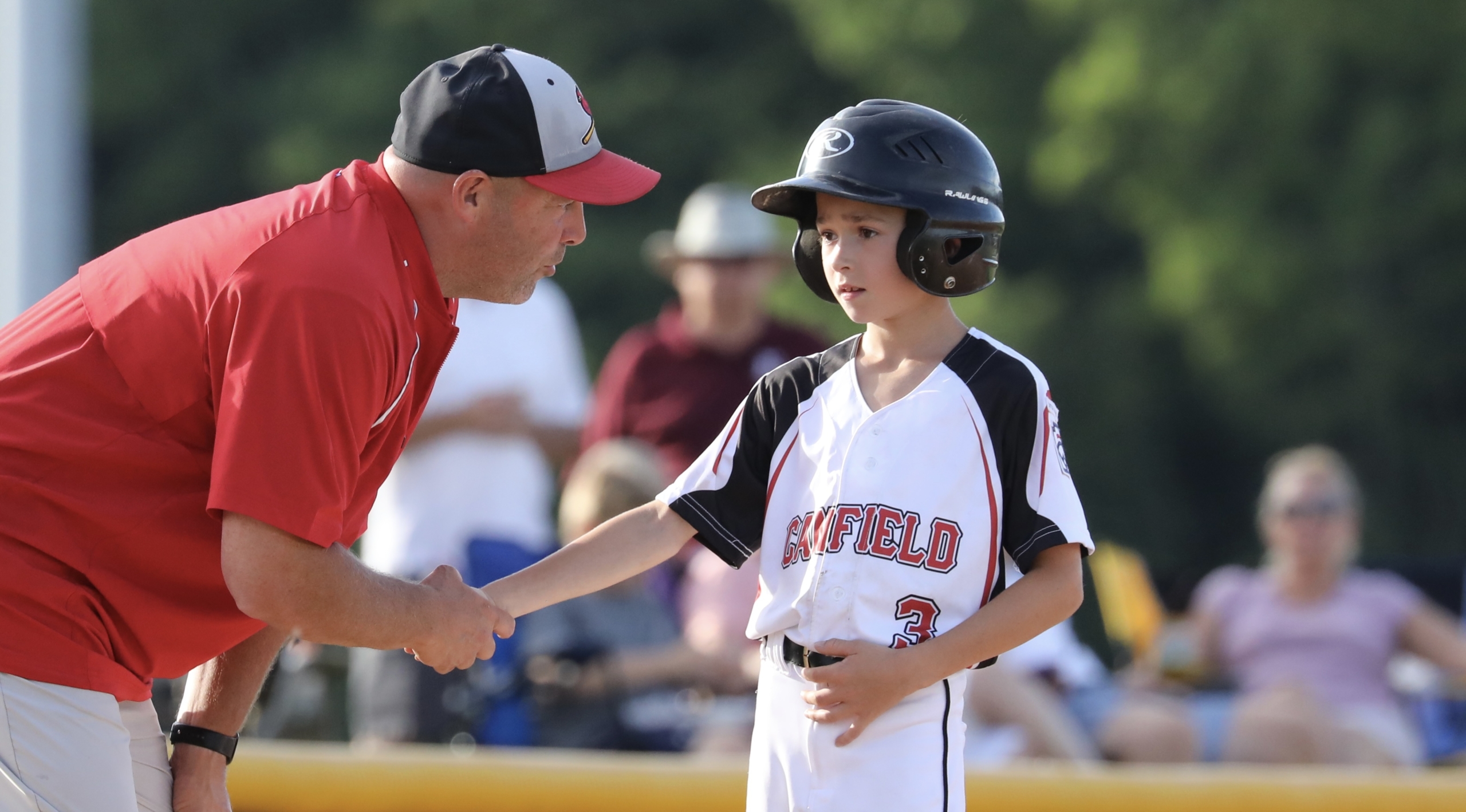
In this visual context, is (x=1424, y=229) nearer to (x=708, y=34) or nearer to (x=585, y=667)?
(x=708, y=34)

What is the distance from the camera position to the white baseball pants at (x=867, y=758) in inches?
97.6

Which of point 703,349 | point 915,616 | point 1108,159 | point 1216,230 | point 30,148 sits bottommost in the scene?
point 915,616

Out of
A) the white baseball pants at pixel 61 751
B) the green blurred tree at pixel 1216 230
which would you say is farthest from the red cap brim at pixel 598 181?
the green blurred tree at pixel 1216 230

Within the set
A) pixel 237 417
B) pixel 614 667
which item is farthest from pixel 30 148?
pixel 237 417

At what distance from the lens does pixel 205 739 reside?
2666 millimetres

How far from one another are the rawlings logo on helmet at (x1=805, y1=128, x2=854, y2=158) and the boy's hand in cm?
80

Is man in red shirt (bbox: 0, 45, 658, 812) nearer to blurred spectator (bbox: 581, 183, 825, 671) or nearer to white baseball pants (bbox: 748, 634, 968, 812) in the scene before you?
white baseball pants (bbox: 748, 634, 968, 812)

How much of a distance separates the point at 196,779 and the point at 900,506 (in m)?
1.27

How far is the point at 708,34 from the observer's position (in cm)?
1469

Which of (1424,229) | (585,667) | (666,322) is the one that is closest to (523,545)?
(585,667)

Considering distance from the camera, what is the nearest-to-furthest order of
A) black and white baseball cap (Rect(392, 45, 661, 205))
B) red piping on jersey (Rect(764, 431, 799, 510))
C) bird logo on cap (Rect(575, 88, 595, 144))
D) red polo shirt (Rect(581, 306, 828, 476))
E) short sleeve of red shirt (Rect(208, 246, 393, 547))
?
short sleeve of red shirt (Rect(208, 246, 393, 547)) < black and white baseball cap (Rect(392, 45, 661, 205)) < bird logo on cap (Rect(575, 88, 595, 144)) < red piping on jersey (Rect(764, 431, 799, 510)) < red polo shirt (Rect(581, 306, 828, 476))

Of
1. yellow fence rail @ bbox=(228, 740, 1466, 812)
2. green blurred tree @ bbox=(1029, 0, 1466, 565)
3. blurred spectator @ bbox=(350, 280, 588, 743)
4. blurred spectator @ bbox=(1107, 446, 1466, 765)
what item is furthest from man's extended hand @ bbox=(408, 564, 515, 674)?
green blurred tree @ bbox=(1029, 0, 1466, 565)

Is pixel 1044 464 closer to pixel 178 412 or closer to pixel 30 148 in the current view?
pixel 178 412

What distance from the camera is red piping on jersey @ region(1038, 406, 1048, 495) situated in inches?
97.5
